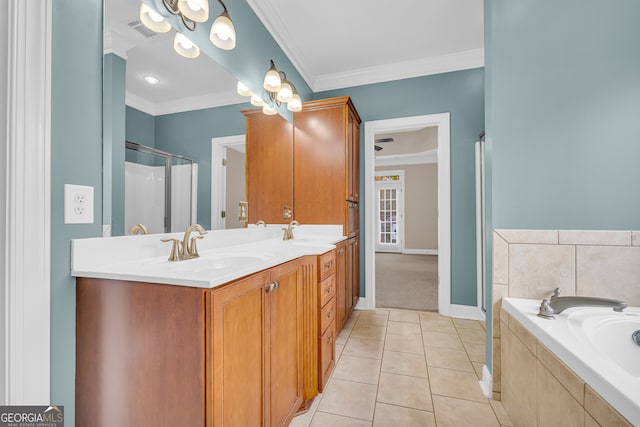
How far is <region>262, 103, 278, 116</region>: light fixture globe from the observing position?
2.10 metres

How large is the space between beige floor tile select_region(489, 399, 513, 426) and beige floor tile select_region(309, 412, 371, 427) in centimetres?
69

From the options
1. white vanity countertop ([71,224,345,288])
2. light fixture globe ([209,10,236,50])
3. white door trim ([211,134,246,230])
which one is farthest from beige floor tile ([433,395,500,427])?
light fixture globe ([209,10,236,50])

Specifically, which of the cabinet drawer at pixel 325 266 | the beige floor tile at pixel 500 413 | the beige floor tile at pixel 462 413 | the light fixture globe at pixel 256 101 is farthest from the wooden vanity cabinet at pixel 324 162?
the beige floor tile at pixel 500 413

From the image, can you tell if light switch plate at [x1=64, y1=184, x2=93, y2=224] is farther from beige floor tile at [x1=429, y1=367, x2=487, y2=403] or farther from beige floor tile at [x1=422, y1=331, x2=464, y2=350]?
beige floor tile at [x1=422, y1=331, x2=464, y2=350]

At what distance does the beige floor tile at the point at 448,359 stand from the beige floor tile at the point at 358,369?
41cm

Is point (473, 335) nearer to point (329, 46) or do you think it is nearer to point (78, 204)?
point (78, 204)

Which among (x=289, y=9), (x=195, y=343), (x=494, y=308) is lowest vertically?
(x=494, y=308)

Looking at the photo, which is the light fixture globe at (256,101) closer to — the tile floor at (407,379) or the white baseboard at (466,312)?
the tile floor at (407,379)

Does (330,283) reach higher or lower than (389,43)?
lower

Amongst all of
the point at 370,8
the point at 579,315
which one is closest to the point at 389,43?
the point at 370,8

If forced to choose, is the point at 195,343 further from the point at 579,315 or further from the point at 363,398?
the point at 579,315

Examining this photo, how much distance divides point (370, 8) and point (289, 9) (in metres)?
0.66

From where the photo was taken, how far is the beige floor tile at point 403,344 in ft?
6.82

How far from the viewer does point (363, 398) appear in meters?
1.52
